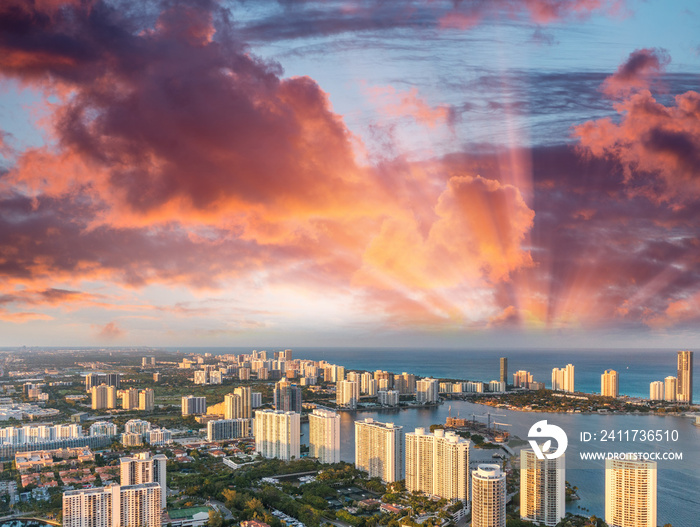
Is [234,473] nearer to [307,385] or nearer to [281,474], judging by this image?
[281,474]

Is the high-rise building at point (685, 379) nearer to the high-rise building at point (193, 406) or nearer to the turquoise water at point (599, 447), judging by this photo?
the turquoise water at point (599, 447)

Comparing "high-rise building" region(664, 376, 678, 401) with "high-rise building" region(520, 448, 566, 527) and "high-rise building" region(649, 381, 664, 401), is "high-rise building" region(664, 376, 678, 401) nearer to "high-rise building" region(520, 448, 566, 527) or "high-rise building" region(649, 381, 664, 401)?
"high-rise building" region(649, 381, 664, 401)

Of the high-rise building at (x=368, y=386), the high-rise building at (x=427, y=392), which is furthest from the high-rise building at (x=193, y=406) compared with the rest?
the high-rise building at (x=427, y=392)

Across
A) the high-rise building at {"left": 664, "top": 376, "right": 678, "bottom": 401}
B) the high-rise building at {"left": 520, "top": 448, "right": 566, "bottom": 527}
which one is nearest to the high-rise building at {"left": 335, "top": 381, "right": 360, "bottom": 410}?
the high-rise building at {"left": 664, "top": 376, "right": 678, "bottom": 401}

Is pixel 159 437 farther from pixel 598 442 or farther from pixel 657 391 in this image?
pixel 657 391

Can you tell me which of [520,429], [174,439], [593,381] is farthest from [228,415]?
[593,381]
